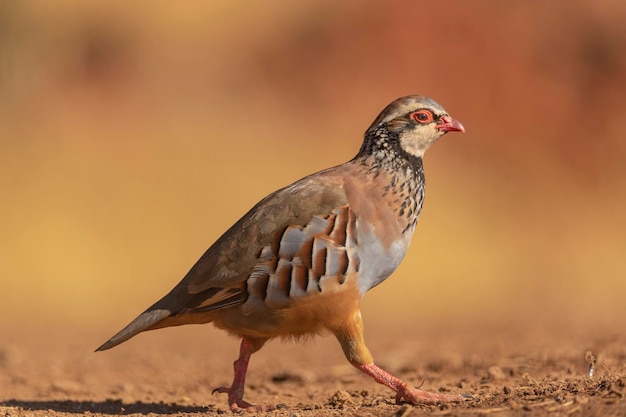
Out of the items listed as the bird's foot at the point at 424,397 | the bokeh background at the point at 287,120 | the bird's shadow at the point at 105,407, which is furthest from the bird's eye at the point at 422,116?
the bokeh background at the point at 287,120

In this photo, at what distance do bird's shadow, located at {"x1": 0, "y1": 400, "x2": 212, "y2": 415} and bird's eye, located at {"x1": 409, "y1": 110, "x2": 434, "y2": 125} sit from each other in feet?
7.54

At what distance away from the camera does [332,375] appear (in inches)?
349

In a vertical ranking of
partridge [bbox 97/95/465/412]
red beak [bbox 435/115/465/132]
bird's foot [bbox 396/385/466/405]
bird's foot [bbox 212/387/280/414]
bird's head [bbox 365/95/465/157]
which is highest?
red beak [bbox 435/115/465/132]

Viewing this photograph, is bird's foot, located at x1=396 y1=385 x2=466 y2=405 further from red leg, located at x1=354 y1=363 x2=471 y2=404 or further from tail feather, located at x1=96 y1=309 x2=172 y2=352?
tail feather, located at x1=96 y1=309 x2=172 y2=352

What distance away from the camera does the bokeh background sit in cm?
2089

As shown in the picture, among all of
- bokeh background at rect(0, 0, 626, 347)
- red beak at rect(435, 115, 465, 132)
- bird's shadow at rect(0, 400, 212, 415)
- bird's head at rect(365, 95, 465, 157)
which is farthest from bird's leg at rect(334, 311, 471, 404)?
bokeh background at rect(0, 0, 626, 347)

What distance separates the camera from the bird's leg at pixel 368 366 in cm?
594

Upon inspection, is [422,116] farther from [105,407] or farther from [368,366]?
[105,407]

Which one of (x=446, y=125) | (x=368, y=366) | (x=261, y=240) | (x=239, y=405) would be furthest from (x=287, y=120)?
(x=368, y=366)

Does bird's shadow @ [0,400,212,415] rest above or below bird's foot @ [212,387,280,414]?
below

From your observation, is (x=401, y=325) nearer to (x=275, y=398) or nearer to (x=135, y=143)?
(x=275, y=398)

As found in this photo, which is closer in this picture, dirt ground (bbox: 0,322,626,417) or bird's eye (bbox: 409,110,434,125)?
dirt ground (bbox: 0,322,626,417)

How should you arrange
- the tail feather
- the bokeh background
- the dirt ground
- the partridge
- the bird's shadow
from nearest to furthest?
1. the dirt ground
2. the partridge
3. the tail feather
4. the bird's shadow
5. the bokeh background

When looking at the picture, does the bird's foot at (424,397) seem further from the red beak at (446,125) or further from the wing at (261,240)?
the red beak at (446,125)
